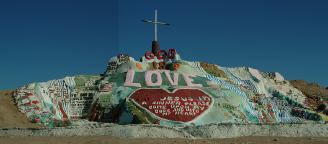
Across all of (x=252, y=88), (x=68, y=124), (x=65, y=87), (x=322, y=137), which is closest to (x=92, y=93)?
(x=65, y=87)

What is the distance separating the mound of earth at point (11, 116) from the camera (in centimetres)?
2655

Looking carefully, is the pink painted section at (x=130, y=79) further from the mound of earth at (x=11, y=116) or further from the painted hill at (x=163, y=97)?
the mound of earth at (x=11, y=116)

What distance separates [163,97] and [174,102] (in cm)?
78

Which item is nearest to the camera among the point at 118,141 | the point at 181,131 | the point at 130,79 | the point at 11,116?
the point at 118,141

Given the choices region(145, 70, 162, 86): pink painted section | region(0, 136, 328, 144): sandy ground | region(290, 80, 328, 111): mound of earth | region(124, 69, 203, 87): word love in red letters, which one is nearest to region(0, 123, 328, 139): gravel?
region(0, 136, 328, 144): sandy ground

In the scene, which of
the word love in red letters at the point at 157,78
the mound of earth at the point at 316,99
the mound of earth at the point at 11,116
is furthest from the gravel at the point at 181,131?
the mound of earth at the point at 316,99

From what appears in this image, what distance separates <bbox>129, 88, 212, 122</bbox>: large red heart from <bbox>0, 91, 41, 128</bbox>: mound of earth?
6056 mm

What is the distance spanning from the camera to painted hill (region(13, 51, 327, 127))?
27234 millimetres

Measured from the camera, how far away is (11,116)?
91.1 feet

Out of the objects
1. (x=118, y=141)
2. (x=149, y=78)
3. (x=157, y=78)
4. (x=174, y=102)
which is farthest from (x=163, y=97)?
(x=118, y=141)

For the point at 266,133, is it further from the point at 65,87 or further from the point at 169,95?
the point at 65,87

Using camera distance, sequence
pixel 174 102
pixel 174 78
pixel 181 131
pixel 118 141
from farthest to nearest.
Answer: pixel 174 78
pixel 174 102
pixel 181 131
pixel 118 141

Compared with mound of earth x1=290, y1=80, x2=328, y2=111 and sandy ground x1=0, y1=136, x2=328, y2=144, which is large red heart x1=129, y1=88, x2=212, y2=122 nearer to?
sandy ground x1=0, y1=136, x2=328, y2=144

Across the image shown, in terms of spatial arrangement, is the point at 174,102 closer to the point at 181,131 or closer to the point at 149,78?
the point at 149,78
